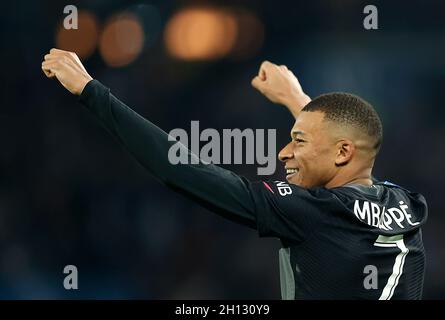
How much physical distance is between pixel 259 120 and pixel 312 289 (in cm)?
428

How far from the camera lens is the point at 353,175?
278cm

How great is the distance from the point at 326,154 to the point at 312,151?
6cm

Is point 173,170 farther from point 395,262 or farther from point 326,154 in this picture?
point 395,262

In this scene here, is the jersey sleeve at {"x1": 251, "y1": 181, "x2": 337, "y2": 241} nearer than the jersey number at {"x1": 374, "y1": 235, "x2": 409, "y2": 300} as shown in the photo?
Yes

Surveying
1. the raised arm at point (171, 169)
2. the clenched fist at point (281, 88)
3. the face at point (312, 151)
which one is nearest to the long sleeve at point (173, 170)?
the raised arm at point (171, 169)

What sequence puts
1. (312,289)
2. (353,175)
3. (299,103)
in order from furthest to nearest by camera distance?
(299,103) < (353,175) < (312,289)

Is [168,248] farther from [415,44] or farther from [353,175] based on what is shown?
[353,175]

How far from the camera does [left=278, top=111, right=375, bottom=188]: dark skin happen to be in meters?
2.71

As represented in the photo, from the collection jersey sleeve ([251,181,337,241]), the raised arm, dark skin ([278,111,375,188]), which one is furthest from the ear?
the raised arm

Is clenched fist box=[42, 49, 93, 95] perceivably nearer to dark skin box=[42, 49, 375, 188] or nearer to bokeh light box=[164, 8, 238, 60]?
dark skin box=[42, 49, 375, 188]

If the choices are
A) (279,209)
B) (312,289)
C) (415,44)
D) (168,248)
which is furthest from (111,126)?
(415,44)

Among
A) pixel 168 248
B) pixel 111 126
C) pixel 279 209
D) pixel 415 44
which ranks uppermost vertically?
pixel 415 44

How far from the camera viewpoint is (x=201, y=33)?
728 centimetres

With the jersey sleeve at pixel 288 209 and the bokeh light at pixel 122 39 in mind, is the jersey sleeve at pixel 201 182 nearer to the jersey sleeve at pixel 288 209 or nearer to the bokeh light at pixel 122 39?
the jersey sleeve at pixel 288 209
